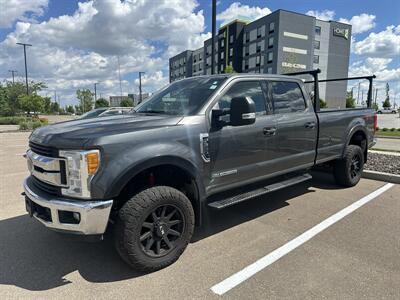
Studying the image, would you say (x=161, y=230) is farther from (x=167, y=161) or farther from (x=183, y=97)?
(x=183, y=97)

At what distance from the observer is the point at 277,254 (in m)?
3.23

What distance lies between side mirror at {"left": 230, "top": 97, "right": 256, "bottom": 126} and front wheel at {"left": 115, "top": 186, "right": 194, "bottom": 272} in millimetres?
1029

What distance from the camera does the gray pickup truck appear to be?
8.50 ft

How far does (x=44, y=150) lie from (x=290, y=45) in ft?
185

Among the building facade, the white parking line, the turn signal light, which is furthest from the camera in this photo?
the building facade

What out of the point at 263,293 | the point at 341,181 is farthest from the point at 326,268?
the point at 341,181

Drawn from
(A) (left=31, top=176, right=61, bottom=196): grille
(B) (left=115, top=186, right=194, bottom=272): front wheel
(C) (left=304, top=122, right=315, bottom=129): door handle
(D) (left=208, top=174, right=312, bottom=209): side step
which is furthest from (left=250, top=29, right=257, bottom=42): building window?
(A) (left=31, top=176, right=61, bottom=196): grille

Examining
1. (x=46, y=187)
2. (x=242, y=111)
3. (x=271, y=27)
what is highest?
(x=271, y=27)

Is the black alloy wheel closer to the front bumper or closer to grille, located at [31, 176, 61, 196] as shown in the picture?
the front bumper

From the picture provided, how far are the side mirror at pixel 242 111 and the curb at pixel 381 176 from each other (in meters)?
4.59

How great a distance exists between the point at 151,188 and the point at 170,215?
0.36 meters

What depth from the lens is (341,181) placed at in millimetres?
5672

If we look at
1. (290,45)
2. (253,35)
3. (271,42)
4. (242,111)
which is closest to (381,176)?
(242,111)

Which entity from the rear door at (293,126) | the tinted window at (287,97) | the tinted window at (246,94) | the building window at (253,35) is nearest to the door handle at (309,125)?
the rear door at (293,126)
